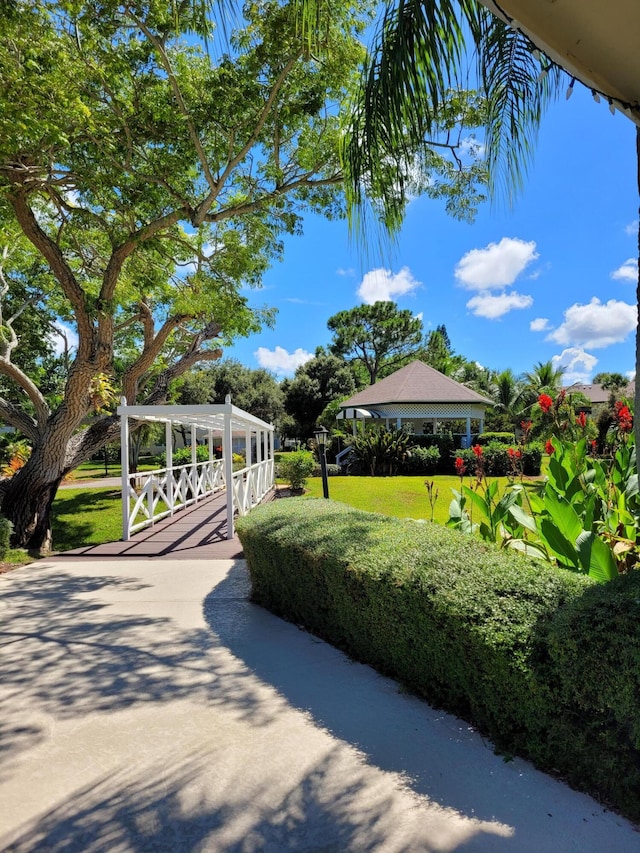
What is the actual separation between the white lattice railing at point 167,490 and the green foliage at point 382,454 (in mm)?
5524

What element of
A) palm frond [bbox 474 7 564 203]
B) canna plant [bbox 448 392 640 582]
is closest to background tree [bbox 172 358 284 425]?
canna plant [bbox 448 392 640 582]

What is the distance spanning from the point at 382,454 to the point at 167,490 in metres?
9.56

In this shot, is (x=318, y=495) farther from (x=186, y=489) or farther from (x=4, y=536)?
(x=4, y=536)

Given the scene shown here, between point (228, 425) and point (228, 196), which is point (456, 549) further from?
point (228, 196)

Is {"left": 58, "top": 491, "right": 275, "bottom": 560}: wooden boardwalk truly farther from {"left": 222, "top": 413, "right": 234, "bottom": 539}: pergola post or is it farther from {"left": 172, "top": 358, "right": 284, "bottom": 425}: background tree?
{"left": 172, "top": 358, "right": 284, "bottom": 425}: background tree

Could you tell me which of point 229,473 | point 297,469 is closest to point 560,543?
point 229,473

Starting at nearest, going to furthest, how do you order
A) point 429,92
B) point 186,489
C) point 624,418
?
point 429,92 < point 624,418 < point 186,489

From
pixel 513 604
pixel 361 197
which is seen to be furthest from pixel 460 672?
pixel 361 197

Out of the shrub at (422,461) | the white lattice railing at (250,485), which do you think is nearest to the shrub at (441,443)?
the shrub at (422,461)

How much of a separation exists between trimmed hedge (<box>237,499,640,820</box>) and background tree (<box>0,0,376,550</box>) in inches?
157

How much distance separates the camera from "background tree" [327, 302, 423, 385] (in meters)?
41.2

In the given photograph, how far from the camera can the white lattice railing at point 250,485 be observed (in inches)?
416

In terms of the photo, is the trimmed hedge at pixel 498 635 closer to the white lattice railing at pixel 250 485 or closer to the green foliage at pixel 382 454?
the white lattice railing at pixel 250 485

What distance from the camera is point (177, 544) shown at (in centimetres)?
866
